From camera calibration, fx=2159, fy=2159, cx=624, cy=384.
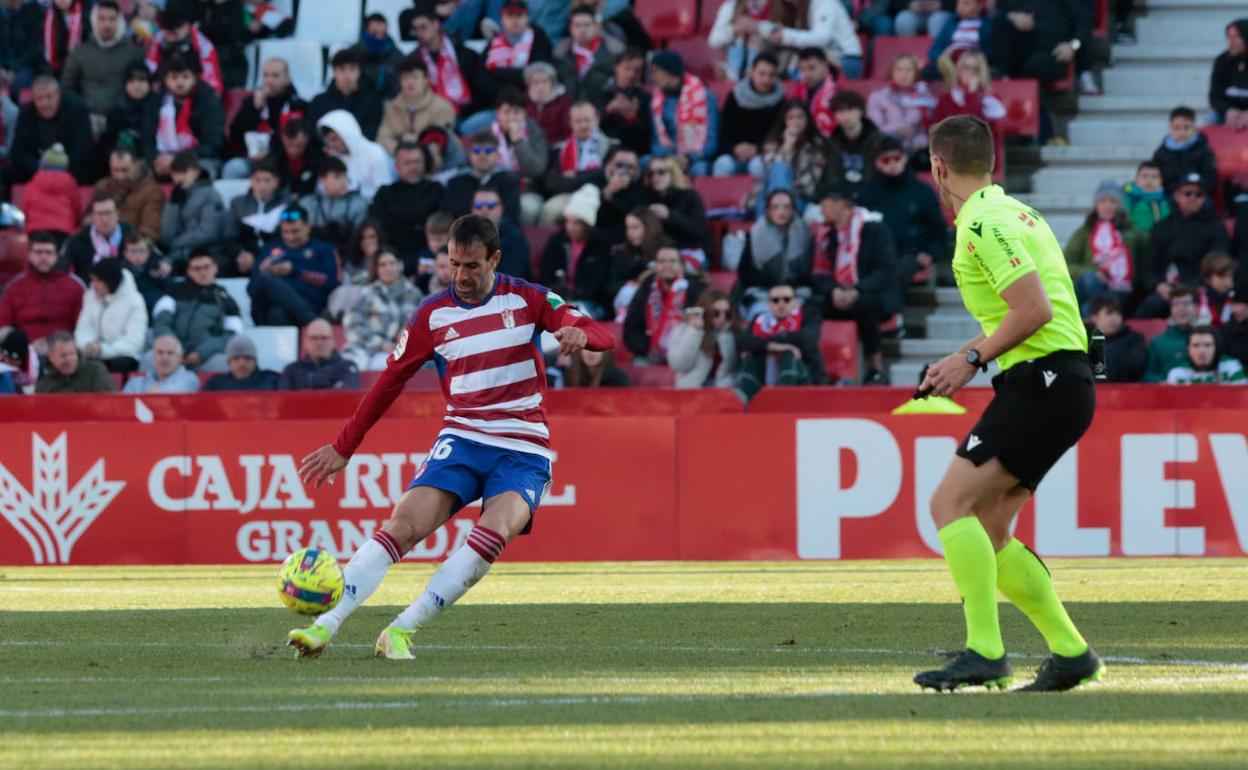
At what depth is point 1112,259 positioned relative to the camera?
1800cm

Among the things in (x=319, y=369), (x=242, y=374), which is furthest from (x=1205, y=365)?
(x=242, y=374)

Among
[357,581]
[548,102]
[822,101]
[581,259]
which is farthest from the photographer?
[548,102]

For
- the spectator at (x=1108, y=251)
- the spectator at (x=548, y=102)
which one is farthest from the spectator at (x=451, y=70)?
the spectator at (x=1108, y=251)

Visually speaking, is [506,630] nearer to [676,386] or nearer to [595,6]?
[676,386]

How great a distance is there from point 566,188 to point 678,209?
4.28 feet

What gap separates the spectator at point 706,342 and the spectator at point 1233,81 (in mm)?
5464

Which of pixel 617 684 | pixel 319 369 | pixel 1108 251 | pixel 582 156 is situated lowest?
pixel 617 684

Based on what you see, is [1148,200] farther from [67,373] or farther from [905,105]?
[67,373]

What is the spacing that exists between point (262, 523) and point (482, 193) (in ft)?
13.3

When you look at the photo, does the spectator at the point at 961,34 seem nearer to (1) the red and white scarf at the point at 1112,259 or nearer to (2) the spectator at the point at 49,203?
(1) the red and white scarf at the point at 1112,259

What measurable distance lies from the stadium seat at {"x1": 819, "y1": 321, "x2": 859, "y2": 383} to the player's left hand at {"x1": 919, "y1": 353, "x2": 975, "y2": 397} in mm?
10569

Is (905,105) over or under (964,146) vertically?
over

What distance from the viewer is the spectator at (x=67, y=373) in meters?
17.0

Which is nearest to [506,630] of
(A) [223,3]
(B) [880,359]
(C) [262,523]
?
(C) [262,523]
